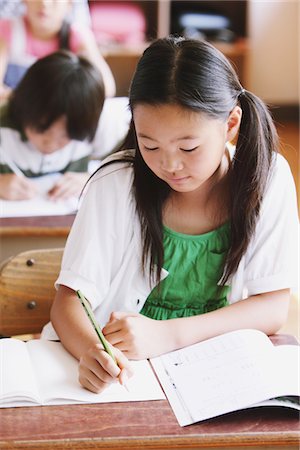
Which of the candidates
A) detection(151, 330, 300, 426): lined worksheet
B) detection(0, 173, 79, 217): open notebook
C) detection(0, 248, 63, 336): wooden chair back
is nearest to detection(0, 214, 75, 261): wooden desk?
detection(0, 173, 79, 217): open notebook

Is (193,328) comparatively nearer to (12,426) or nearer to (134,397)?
(134,397)

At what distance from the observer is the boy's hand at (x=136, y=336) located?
4.31ft

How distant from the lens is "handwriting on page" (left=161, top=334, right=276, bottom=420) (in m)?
1.15

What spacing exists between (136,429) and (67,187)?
4.75 feet

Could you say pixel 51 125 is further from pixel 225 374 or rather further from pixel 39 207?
pixel 225 374

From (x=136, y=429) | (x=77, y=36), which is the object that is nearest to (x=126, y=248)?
(x=136, y=429)

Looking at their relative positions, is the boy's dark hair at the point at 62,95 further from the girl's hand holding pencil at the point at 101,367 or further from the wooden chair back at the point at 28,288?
the girl's hand holding pencil at the point at 101,367

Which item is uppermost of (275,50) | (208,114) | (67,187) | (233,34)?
(208,114)

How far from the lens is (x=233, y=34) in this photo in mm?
5797

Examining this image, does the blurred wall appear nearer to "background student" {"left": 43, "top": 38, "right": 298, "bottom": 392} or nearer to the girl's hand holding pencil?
"background student" {"left": 43, "top": 38, "right": 298, "bottom": 392}

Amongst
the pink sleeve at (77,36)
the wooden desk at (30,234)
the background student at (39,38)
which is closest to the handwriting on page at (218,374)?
the wooden desk at (30,234)

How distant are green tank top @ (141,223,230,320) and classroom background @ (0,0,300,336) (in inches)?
123

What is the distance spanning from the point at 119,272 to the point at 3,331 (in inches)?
12.0

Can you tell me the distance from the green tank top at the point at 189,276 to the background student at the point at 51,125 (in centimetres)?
97
